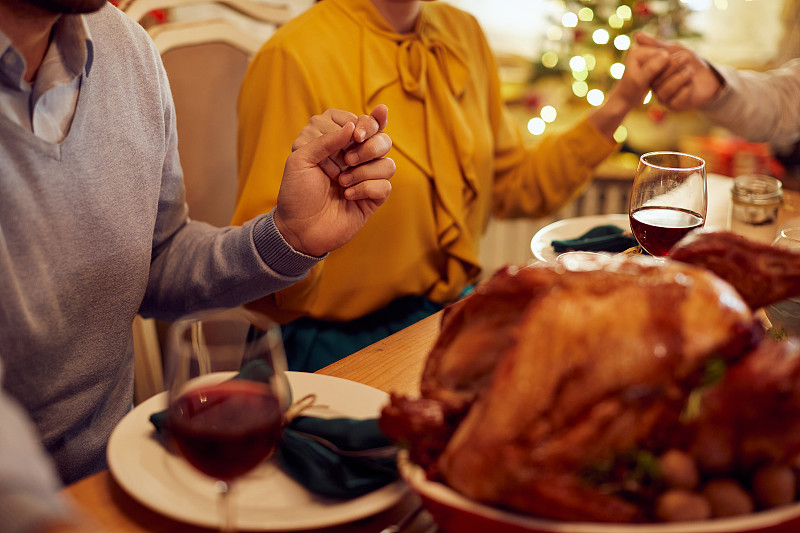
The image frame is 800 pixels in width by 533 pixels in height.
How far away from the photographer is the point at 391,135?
140 cm

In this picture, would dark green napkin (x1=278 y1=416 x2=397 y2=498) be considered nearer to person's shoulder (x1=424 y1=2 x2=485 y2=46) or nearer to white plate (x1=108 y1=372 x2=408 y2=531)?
white plate (x1=108 y1=372 x2=408 y2=531)

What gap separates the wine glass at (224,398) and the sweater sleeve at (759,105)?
54.6 inches

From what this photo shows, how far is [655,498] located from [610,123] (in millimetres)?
1298

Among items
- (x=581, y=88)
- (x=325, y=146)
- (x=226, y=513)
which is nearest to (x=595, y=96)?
(x=581, y=88)

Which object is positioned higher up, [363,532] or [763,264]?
[763,264]

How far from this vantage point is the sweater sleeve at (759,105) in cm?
161

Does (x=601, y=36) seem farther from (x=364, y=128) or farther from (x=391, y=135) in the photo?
(x=364, y=128)

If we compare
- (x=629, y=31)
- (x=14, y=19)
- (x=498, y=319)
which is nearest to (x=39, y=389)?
(x=14, y=19)

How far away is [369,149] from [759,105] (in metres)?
1.11

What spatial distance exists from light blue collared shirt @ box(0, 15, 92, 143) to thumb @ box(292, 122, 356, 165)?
0.29m

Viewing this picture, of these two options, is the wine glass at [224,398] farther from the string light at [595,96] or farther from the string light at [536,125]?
the string light at [595,96]

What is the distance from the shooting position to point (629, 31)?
109 inches

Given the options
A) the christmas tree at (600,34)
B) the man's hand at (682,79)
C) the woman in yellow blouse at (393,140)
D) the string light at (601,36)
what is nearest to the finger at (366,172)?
the woman in yellow blouse at (393,140)

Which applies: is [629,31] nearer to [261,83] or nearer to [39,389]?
[261,83]
